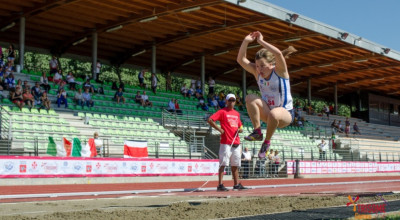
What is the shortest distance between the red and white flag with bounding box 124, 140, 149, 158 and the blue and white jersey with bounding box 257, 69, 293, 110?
1230 centimetres

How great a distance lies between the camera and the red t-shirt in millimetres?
11827

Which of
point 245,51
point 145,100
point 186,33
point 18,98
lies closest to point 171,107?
point 145,100

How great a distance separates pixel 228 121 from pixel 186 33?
19135mm

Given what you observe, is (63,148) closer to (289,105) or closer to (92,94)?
(92,94)

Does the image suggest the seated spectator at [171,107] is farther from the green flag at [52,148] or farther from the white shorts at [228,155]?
the white shorts at [228,155]

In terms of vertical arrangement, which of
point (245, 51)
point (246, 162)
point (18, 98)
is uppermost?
point (18, 98)

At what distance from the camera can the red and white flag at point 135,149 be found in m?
18.9

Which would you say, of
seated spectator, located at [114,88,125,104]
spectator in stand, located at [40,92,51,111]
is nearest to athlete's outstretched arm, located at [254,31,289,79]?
spectator in stand, located at [40,92,51,111]

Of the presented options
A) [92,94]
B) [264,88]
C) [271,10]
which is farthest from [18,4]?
[264,88]

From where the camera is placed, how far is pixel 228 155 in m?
12.2

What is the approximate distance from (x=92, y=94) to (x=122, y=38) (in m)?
6.70

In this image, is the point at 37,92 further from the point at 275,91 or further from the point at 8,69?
the point at 275,91

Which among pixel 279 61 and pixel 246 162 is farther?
pixel 246 162

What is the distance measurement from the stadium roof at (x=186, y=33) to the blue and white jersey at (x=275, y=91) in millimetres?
17653
